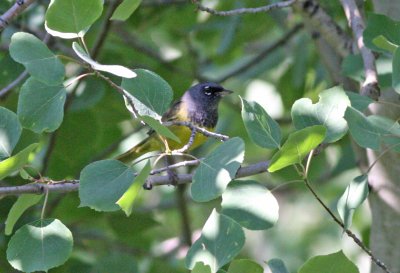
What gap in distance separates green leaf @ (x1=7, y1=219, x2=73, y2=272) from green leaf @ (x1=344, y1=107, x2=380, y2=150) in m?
0.80

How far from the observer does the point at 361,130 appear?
2.24 metres

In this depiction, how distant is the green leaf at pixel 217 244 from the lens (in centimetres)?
204

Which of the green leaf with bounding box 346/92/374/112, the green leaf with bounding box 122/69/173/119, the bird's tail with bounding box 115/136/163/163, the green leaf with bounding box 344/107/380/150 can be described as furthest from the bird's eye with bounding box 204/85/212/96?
the green leaf with bounding box 344/107/380/150

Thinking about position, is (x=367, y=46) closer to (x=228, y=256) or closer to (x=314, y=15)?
(x=314, y=15)

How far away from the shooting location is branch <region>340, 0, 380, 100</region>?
9.30 feet

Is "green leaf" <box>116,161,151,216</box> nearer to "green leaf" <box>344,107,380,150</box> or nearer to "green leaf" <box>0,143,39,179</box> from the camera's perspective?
"green leaf" <box>0,143,39,179</box>

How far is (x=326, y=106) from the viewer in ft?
7.49

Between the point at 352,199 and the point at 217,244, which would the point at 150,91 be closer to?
the point at 217,244

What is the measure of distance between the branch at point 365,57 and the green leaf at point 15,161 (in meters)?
1.19

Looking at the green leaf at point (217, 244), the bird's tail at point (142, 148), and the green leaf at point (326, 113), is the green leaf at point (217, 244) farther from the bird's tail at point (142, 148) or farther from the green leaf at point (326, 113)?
the bird's tail at point (142, 148)

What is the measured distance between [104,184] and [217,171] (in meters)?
0.30

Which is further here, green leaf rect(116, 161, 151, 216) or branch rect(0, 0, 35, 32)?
branch rect(0, 0, 35, 32)

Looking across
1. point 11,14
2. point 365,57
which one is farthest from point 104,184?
point 365,57

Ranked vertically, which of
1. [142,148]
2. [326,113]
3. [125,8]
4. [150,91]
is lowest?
[142,148]
